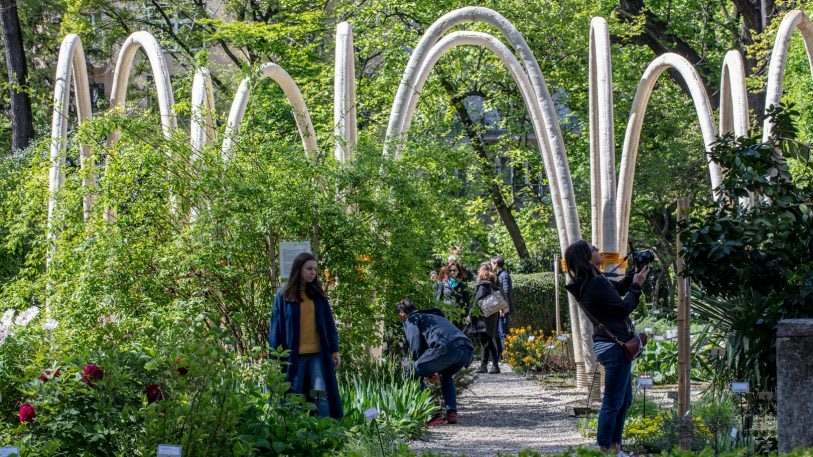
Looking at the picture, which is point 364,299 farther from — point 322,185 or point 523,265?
point 523,265

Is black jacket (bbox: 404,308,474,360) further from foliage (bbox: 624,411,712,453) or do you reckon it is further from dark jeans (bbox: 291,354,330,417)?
dark jeans (bbox: 291,354,330,417)

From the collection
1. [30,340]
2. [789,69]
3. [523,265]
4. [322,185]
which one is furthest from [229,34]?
[30,340]

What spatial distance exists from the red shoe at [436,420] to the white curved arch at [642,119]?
326 cm

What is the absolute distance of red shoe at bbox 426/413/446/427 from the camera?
34.2 ft

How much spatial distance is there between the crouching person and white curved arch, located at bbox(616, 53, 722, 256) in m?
3.21

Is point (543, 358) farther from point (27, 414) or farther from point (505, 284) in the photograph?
point (27, 414)

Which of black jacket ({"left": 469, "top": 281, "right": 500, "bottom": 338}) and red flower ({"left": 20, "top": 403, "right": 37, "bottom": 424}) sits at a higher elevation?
black jacket ({"left": 469, "top": 281, "right": 500, "bottom": 338})

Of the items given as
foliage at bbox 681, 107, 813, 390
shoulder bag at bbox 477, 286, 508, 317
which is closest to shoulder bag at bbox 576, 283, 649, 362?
foliage at bbox 681, 107, 813, 390

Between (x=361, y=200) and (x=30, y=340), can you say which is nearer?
(x=30, y=340)

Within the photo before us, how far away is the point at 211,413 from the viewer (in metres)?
5.71

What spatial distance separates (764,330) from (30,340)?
17.6ft

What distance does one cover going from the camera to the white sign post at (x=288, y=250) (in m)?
9.36

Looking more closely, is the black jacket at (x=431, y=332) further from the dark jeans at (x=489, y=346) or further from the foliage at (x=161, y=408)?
the dark jeans at (x=489, y=346)

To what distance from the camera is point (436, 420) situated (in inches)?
412
